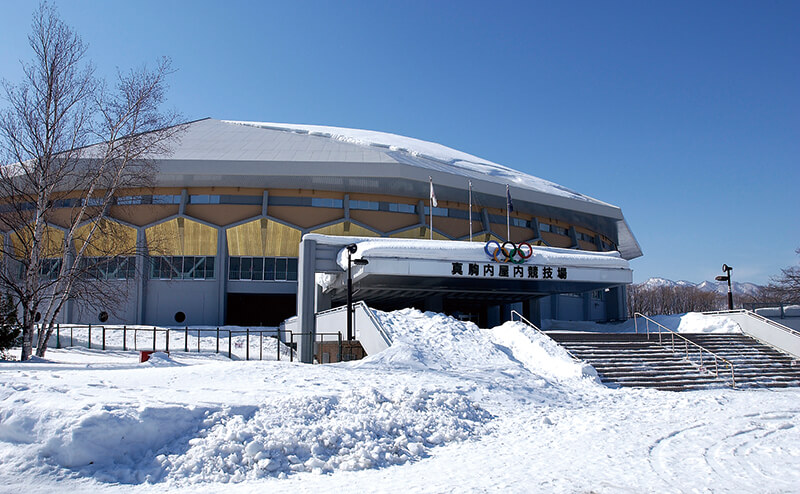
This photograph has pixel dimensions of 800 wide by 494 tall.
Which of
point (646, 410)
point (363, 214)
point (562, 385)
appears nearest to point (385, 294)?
point (363, 214)

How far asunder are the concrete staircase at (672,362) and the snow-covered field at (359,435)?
3.67 m

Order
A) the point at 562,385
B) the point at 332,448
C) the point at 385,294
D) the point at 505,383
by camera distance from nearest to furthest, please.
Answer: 1. the point at 332,448
2. the point at 505,383
3. the point at 562,385
4. the point at 385,294

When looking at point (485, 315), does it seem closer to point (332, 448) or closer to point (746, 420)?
point (746, 420)

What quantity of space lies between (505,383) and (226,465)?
8.04m

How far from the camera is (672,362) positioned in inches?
781

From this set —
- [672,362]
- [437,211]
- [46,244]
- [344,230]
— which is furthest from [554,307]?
[46,244]

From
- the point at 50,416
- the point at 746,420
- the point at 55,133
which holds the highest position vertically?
the point at 55,133

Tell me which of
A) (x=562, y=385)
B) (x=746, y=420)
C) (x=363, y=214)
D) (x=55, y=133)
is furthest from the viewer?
(x=363, y=214)

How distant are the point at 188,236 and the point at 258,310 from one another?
8.51 metres

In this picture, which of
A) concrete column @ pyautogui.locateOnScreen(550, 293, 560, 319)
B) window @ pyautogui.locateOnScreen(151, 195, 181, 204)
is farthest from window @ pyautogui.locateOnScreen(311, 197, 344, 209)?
concrete column @ pyautogui.locateOnScreen(550, 293, 560, 319)

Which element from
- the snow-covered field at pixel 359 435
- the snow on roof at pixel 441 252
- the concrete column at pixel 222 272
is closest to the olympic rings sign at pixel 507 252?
the snow on roof at pixel 441 252

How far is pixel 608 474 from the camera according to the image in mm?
7762

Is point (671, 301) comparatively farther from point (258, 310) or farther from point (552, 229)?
point (258, 310)

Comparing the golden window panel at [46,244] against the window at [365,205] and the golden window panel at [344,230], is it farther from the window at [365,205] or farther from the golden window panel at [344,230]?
the window at [365,205]
